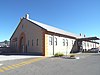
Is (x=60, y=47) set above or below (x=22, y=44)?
below

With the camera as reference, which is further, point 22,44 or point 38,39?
point 22,44

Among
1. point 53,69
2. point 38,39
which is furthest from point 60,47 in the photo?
point 53,69

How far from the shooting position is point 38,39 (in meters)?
32.2

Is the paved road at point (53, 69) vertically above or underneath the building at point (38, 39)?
underneath

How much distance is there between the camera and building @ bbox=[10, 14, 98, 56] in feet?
103

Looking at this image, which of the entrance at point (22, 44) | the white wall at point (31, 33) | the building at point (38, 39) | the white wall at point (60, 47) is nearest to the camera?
the building at point (38, 39)

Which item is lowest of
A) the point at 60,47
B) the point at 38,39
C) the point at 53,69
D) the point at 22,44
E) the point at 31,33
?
the point at 53,69

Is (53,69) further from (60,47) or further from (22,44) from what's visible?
(22,44)

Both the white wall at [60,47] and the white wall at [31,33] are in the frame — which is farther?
the white wall at [60,47]

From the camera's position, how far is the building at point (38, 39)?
3130cm

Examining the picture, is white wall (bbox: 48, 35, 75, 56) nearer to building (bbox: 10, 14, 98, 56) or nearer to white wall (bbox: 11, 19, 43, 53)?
building (bbox: 10, 14, 98, 56)

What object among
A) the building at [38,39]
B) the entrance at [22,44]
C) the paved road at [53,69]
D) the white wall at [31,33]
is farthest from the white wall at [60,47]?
the paved road at [53,69]

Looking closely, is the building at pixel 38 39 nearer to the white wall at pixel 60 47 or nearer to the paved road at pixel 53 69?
the white wall at pixel 60 47

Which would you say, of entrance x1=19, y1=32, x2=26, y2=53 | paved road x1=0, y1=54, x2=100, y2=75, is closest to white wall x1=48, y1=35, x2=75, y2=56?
entrance x1=19, y1=32, x2=26, y2=53
